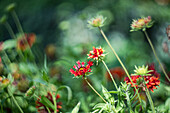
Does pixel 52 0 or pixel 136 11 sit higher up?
pixel 52 0

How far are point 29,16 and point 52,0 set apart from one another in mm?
253

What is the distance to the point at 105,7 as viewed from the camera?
170cm

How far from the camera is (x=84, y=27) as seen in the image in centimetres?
163

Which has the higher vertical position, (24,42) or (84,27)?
(24,42)

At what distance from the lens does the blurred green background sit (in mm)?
1130

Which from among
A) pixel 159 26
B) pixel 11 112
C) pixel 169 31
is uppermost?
pixel 169 31

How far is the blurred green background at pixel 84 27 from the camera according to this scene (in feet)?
3.71

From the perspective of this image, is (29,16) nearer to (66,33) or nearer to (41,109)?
(66,33)

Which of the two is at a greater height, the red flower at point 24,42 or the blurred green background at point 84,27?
the red flower at point 24,42

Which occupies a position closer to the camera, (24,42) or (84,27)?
(24,42)

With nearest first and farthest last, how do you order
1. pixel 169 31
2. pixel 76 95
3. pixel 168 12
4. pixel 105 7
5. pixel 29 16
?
pixel 169 31
pixel 76 95
pixel 168 12
pixel 105 7
pixel 29 16

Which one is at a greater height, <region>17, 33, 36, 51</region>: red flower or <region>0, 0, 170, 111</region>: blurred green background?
<region>17, 33, 36, 51</region>: red flower

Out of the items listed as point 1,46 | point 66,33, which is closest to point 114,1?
point 66,33

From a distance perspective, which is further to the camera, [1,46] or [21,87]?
[1,46]
